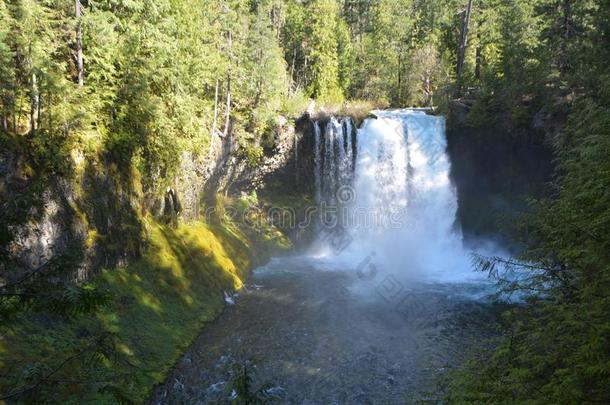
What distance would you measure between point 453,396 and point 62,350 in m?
Answer: 8.54

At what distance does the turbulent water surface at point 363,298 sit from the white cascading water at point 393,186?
65mm

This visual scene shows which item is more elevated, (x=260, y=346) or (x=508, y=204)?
(x=508, y=204)

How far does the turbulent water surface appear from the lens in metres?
10.9

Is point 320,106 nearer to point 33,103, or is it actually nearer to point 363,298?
point 363,298

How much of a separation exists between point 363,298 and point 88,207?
36.7ft

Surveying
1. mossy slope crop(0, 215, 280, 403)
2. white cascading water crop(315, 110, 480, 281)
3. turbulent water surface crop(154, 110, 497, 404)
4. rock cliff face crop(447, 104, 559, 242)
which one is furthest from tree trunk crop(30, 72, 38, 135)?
rock cliff face crop(447, 104, 559, 242)

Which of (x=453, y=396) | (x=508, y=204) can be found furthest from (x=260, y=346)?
(x=508, y=204)

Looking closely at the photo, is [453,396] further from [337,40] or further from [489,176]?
[337,40]

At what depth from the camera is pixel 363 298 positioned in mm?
17500

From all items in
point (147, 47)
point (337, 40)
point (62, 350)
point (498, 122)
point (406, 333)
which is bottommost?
point (406, 333)

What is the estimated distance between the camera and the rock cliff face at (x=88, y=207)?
4.40 m

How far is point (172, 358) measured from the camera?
11.7 meters

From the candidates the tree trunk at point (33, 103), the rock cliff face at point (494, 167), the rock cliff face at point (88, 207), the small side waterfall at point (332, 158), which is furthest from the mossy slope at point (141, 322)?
the rock cliff face at point (494, 167)

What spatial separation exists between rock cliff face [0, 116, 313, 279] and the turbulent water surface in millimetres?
2963
